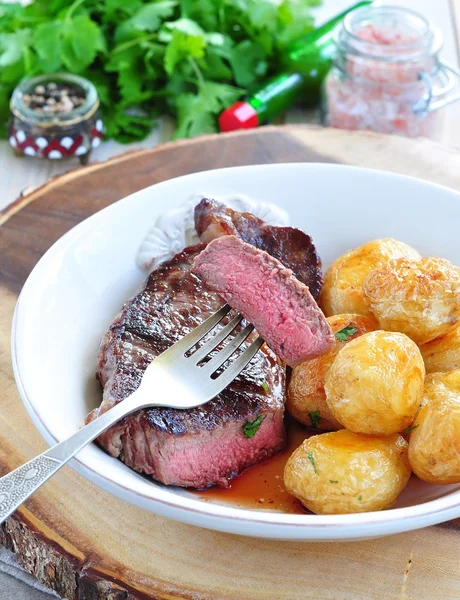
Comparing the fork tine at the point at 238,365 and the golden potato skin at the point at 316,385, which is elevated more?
the fork tine at the point at 238,365

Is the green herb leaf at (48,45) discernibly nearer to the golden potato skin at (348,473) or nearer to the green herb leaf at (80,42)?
the green herb leaf at (80,42)

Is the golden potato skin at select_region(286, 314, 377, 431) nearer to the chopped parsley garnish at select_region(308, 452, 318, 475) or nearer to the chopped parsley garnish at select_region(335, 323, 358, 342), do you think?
the chopped parsley garnish at select_region(335, 323, 358, 342)

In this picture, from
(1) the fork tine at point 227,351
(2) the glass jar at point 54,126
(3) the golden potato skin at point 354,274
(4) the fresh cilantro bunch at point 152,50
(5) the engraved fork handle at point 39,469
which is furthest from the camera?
(4) the fresh cilantro bunch at point 152,50

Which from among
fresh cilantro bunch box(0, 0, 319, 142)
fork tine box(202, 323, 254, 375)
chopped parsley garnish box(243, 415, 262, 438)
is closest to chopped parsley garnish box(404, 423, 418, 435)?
chopped parsley garnish box(243, 415, 262, 438)

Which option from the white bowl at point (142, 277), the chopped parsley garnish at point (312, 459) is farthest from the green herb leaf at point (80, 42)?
the chopped parsley garnish at point (312, 459)

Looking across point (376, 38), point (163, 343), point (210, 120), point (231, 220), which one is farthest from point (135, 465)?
point (376, 38)

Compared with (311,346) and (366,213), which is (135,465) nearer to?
(311,346)

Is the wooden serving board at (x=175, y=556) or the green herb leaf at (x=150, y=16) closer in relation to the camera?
the wooden serving board at (x=175, y=556)
